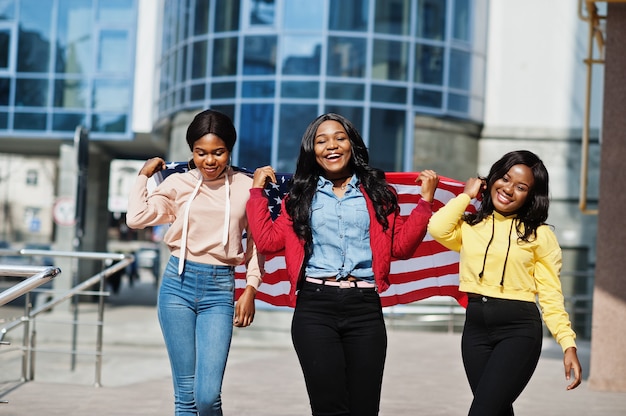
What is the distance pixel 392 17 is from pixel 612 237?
1371 cm

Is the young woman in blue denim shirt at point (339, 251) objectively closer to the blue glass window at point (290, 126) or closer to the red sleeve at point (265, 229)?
the red sleeve at point (265, 229)

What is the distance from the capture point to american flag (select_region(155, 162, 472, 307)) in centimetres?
630

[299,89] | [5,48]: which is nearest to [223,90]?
[299,89]

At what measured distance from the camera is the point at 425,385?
36.0 feet

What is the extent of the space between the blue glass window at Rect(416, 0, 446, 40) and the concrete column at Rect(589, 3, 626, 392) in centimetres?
1320

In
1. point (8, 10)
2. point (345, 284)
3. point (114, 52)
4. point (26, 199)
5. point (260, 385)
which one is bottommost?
point (260, 385)

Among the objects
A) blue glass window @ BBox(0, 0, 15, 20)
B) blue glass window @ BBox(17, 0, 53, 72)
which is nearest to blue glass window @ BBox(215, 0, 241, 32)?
blue glass window @ BBox(17, 0, 53, 72)

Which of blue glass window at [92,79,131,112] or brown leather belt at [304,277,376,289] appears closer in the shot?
brown leather belt at [304,277,376,289]

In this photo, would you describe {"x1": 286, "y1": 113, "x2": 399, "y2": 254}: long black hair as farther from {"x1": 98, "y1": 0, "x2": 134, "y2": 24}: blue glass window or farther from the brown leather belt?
{"x1": 98, "y1": 0, "x2": 134, "y2": 24}: blue glass window

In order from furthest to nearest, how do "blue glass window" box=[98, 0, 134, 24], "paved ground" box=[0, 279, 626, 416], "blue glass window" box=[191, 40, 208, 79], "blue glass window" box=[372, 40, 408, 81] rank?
"blue glass window" box=[98, 0, 134, 24], "blue glass window" box=[191, 40, 208, 79], "blue glass window" box=[372, 40, 408, 81], "paved ground" box=[0, 279, 626, 416]

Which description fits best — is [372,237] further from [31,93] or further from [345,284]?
[31,93]

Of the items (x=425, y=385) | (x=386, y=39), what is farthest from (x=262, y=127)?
(x=425, y=385)

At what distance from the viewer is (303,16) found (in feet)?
76.3

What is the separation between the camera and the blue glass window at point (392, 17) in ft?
76.6
